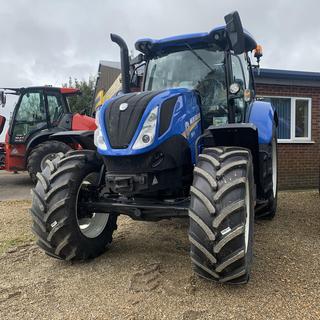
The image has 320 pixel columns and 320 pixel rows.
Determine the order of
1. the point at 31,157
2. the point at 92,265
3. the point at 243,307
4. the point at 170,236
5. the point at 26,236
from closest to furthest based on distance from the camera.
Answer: the point at 243,307 < the point at 92,265 < the point at 170,236 < the point at 26,236 < the point at 31,157

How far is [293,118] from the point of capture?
10.8 m

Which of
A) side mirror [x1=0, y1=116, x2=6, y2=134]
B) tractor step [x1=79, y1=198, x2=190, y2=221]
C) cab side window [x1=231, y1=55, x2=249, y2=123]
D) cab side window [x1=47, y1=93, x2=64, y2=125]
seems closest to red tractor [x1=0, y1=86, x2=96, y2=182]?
cab side window [x1=47, y1=93, x2=64, y2=125]

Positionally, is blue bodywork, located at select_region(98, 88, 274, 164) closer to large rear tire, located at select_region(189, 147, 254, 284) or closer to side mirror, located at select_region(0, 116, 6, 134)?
large rear tire, located at select_region(189, 147, 254, 284)

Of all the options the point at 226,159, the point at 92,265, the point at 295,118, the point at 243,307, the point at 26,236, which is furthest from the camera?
the point at 295,118

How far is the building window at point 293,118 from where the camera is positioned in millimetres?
10719

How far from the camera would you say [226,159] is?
3.71m

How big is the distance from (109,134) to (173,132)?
1.96ft

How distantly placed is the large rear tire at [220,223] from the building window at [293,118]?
296 inches

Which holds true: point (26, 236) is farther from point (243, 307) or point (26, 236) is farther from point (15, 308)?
point (243, 307)

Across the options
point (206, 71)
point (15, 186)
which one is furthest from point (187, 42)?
point (15, 186)

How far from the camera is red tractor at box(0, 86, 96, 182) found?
10.6 meters

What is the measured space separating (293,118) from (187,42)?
649 cm

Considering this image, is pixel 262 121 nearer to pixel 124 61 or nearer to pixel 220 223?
pixel 124 61

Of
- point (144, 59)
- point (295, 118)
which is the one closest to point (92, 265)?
point (144, 59)
